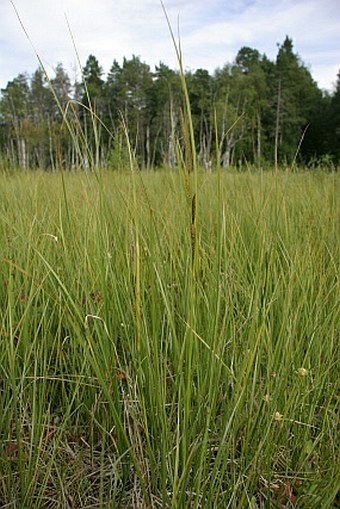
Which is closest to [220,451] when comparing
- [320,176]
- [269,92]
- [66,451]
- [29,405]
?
[66,451]

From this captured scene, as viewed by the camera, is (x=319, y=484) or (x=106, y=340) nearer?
(x=319, y=484)

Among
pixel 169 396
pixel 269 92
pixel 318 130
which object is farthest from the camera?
pixel 318 130

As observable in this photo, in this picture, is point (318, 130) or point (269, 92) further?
point (318, 130)

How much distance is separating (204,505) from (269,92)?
25.6 m

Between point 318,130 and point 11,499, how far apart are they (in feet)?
92.5

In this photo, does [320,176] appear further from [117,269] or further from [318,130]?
[318,130]

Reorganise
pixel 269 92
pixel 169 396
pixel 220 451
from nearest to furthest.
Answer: pixel 220 451 < pixel 169 396 < pixel 269 92

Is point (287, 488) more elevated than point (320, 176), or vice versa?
point (320, 176)

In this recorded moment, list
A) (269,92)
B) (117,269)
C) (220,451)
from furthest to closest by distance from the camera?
(269,92) → (117,269) → (220,451)

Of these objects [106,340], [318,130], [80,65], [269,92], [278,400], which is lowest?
[278,400]

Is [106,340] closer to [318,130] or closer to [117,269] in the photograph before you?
[117,269]

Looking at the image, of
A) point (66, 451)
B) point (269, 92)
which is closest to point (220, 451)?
point (66, 451)

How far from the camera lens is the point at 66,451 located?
802mm

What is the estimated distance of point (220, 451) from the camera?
0.64m
